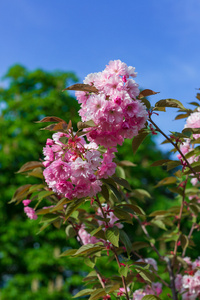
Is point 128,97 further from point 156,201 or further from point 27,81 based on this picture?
point 27,81

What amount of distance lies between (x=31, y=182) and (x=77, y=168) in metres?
7.55

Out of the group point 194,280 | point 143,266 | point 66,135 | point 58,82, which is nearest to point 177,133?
point 66,135

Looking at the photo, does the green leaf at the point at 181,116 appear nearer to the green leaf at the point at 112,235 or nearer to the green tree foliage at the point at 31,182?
the green leaf at the point at 112,235

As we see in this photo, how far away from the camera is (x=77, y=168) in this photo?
3.72ft

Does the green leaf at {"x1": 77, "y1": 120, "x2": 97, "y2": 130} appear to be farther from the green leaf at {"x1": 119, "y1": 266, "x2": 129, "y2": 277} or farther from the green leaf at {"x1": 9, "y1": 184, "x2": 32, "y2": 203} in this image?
the green leaf at {"x1": 9, "y1": 184, "x2": 32, "y2": 203}

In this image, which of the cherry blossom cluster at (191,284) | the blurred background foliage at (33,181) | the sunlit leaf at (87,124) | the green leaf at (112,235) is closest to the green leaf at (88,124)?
the sunlit leaf at (87,124)

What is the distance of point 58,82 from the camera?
10.9m

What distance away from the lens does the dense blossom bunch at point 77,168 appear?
115 centimetres

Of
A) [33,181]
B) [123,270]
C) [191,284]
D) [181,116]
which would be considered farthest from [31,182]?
[123,270]

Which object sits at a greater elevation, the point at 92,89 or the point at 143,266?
the point at 92,89

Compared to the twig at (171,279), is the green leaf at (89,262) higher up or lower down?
higher up

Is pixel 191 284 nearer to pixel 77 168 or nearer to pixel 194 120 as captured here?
pixel 194 120

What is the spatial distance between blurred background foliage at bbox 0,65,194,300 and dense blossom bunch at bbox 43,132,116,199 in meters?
6.12

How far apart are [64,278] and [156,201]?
3.34 meters
